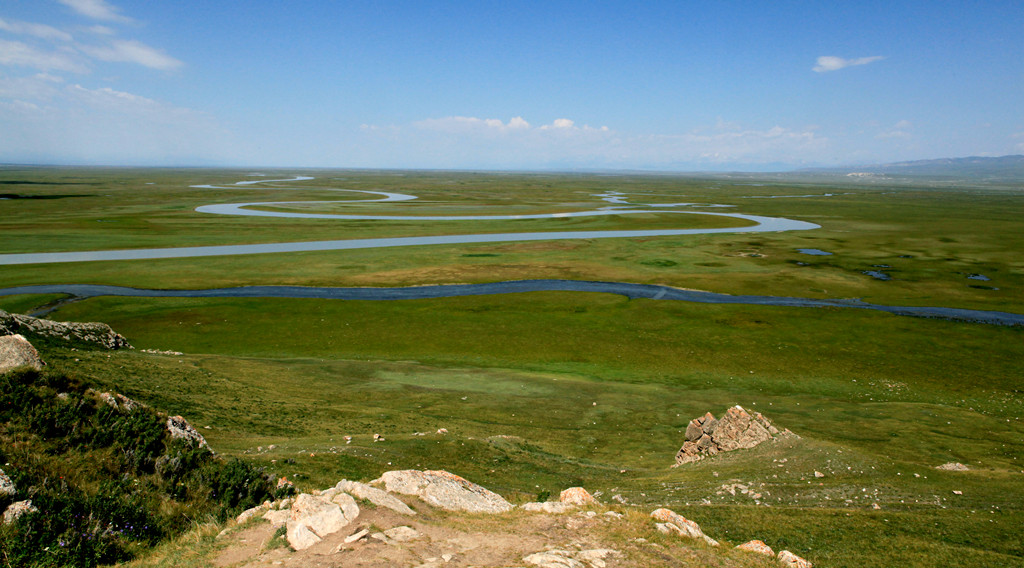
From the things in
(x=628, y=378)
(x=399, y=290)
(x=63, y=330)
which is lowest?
(x=628, y=378)

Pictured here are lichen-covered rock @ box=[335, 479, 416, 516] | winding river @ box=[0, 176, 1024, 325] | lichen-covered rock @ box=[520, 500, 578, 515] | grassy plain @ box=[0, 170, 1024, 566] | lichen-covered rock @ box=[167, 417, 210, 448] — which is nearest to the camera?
lichen-covered rock @ box=[335, 479, 416, 516]

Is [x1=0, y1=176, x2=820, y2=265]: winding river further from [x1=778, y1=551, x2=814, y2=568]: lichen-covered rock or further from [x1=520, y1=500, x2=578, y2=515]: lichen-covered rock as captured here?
[x1=778, y1=551, x2=814, y2=568]: lichen-covered rock

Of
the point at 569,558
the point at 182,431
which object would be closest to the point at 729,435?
the point at 569,558

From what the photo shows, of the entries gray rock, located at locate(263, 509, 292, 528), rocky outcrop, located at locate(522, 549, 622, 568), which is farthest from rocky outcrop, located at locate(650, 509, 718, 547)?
gray rock, located at locate(263, 509, 292, 528)

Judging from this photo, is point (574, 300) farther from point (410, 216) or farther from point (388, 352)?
point (410, 216)

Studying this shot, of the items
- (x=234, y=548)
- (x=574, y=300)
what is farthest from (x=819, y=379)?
(x=234, y=548)

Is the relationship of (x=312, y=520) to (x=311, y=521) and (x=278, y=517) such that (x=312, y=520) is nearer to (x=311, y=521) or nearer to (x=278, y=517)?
(x=311, y=521)

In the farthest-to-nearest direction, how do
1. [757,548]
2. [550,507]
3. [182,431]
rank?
[182,431] → [550,507] → [757,548]
